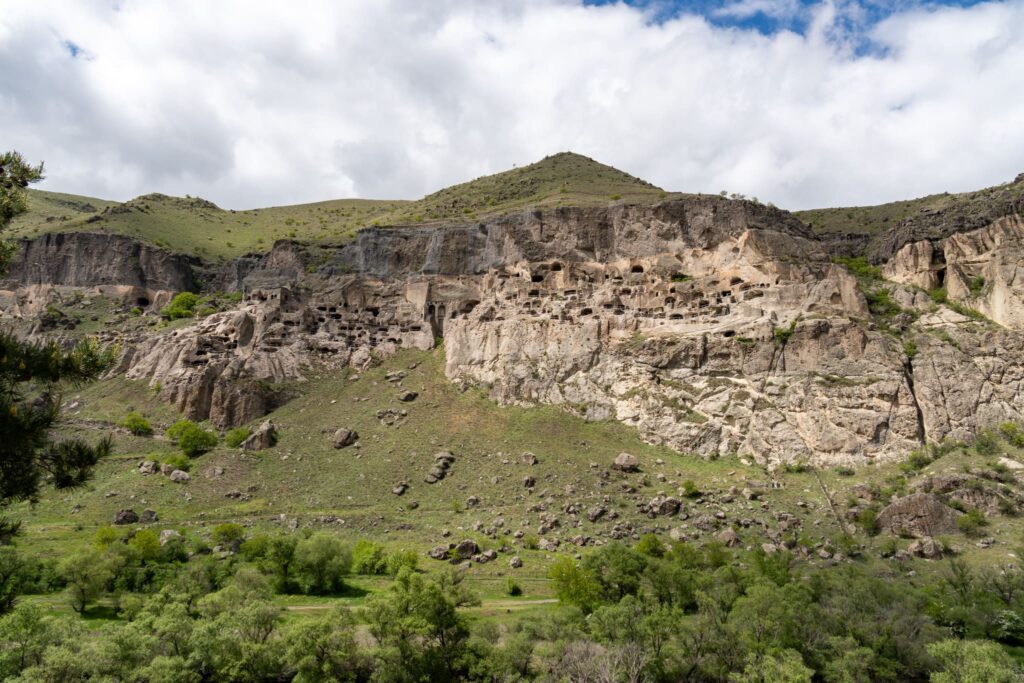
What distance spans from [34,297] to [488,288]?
2529 inches

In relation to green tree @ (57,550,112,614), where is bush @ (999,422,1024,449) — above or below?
above

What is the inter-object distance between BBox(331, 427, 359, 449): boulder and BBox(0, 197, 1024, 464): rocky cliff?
10.1m

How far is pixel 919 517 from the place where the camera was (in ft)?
117

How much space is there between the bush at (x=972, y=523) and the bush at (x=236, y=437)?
54.4m

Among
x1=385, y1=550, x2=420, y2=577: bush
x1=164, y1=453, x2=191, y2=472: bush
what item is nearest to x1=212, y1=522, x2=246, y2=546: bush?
x1=385, y1=550, x2=420, y2=577: bush

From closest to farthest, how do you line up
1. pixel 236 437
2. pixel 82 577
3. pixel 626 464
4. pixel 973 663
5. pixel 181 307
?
pixel 973 663
pixel 82 577
pixel 626 464
pixel 236 437
pixel 181 307

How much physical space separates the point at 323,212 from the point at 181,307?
219 ft

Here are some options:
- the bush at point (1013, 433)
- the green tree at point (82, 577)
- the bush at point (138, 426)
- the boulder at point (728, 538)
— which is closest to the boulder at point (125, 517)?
the green tree at point (82, 577)

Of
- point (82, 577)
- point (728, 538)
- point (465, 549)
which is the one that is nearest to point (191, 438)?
point (82, 577)

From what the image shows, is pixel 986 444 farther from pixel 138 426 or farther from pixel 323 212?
pixel 323 212

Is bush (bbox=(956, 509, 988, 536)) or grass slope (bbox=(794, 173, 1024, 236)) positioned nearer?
bush (bbox=(956, 509, 988, 536))

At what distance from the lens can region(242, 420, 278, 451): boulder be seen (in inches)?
2051

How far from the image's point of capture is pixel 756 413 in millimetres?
47719

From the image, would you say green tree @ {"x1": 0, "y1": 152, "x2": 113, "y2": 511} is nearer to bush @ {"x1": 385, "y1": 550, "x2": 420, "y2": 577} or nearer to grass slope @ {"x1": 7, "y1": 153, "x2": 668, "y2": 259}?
bush @ {"x1": 385, "y1": 550, "x2": 420, "y2": 577}
